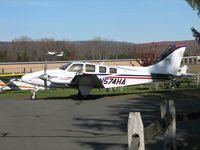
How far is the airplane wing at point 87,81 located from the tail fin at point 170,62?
404 centimetres

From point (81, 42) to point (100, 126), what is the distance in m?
120

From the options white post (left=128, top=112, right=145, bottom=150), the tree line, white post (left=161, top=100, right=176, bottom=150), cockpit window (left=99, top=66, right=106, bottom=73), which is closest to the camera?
white post (left=128, top=112, right=145, bottom=150)

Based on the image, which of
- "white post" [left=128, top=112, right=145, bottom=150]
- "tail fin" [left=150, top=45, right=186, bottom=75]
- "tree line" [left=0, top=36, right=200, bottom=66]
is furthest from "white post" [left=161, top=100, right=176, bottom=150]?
"tree line" [left=0, top=36, right=200, bottom=66]

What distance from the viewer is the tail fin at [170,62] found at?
21.2 meters

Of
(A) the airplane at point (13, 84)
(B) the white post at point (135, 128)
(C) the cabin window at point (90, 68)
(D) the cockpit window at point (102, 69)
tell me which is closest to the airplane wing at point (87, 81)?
(C) the cabin window at point (90, 68)

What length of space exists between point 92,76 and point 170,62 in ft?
19.7

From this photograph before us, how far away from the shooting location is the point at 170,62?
70.7 ft

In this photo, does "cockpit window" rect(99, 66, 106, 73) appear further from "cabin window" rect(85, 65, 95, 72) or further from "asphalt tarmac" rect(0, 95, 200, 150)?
"asphalt tarmac" rect(0, 95, 200, 150)

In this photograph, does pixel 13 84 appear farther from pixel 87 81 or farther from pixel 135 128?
pixel 135 128

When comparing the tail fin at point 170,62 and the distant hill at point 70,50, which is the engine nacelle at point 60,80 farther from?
the distant hill at point 70,50

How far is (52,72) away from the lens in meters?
19.3

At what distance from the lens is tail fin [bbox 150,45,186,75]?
69.7ft

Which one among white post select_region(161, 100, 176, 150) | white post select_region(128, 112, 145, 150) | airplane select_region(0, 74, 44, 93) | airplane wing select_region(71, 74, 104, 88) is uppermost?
white post select_region(128, 112, 145, 150)

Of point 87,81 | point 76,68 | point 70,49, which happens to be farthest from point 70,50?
point 87,81
